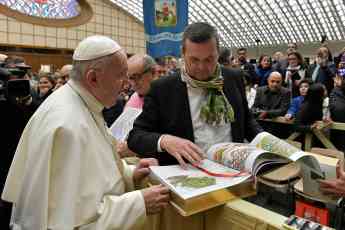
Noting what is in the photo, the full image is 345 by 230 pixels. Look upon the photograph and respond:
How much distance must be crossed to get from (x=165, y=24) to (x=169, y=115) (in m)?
3.23

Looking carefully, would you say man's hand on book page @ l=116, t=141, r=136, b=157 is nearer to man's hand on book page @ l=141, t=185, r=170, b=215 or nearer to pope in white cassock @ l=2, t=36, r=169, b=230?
pope in white cassock @ l=2, t=36, r=169, b=230

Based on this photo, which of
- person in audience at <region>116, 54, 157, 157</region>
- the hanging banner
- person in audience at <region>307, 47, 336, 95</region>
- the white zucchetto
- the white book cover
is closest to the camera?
the white book cover

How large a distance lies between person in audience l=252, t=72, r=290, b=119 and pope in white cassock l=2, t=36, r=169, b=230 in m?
4.05

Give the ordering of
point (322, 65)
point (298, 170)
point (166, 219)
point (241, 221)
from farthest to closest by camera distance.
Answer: point (322, 65), point (166, 219), point (298, 170), point (241, 221)

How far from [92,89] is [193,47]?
44 cm

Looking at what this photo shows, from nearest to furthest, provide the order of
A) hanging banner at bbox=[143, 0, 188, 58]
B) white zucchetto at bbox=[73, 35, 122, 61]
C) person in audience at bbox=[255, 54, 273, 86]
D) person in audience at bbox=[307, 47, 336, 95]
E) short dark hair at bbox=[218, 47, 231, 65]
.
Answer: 1. white zucchetto at bbox=[73, 35, 122, 61]
2. short dark hair at bbox=[218, 47, 231, 65]
3. hanging banner at bbox=[143, 0, 188, 58]
4. person in audience at bbox=[307, 47, 336, 95]
5. person in audience at bbox=[255, 54, 273, 86]

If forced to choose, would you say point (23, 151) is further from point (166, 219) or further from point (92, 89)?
point (166, 219)

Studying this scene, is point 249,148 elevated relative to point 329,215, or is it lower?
elevated

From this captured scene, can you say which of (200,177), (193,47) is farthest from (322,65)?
(200,177)

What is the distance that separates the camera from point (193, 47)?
135 cm

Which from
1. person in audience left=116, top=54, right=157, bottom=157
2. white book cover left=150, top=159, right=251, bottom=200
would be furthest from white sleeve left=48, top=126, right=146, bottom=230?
person in audience left=116, top=54, right=157, bottom=157

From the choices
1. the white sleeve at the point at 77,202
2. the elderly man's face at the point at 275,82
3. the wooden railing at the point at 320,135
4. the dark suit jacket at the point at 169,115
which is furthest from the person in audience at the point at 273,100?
the white sleeve at the point at 77,202

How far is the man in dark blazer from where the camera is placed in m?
1.35

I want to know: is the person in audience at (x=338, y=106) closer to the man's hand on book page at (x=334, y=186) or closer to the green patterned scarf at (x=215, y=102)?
the green patterned scarf at (x=215, y=102)
